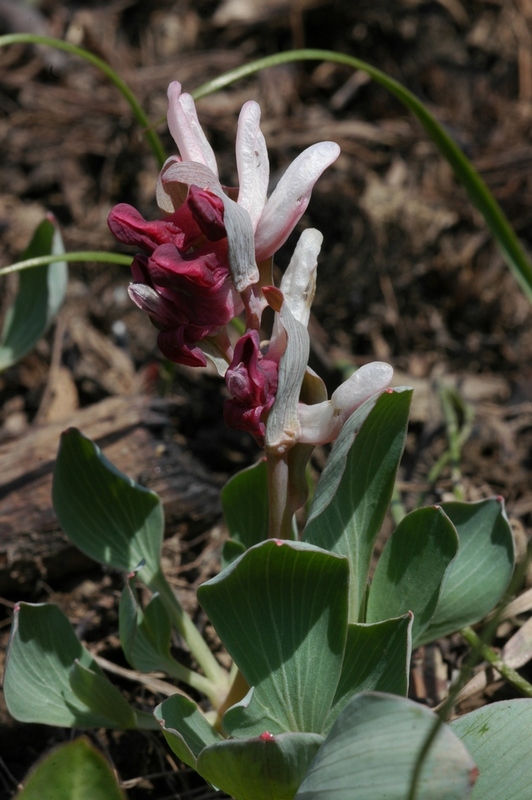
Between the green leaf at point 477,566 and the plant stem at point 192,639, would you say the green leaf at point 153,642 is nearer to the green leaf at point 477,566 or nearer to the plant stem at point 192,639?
the plant stem at point 192,639

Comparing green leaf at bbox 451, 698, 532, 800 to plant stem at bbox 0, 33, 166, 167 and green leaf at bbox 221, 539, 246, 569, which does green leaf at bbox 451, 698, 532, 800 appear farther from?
plant stem at bbox 0, 33, 166, 167

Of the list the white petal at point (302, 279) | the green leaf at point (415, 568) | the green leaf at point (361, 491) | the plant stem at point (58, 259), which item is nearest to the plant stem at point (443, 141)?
the plant stem at point (58, 259)

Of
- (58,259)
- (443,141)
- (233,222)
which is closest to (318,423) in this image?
(233,222)

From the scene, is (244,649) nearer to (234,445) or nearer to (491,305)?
(234,445)

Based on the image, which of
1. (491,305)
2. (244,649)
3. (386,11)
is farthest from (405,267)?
(244,649)

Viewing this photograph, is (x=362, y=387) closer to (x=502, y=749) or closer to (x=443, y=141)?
(x=502, y=749)
